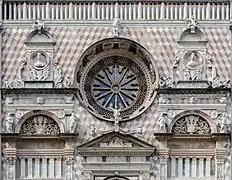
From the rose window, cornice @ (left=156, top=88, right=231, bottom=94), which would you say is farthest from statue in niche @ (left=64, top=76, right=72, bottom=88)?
cornice @ (left=156, top=88, right=231, bottom=94)

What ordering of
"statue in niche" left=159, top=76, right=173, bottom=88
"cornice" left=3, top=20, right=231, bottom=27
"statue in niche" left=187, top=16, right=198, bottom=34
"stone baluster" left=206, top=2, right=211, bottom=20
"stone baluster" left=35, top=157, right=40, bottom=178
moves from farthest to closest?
1. "stone baluster" left=206, top=2, right=211, bottom=20
2. "cornice" left=3, top=20, right=231, bottom=27
3. "statue in niche" left=187, top=16, right=198, bottom=34
4. "statue in niche" left=159, top=76, right=173, bottom=88
5. "stone baluster" left=35, top=157, right=40, bottom=178

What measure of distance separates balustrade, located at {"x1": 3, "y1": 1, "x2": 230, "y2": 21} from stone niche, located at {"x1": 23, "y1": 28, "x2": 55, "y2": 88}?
58 centimetres

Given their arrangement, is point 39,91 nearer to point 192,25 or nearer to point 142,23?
point 142,23

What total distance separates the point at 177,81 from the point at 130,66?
1471 mm

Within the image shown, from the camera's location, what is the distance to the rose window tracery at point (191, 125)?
118 feet

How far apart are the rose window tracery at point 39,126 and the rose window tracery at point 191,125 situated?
3.22 m

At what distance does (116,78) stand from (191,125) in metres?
2.47

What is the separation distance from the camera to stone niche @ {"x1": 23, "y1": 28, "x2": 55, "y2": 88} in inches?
1421

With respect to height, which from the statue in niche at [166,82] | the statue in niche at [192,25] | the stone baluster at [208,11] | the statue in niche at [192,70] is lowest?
the statue in niche at [166,82]

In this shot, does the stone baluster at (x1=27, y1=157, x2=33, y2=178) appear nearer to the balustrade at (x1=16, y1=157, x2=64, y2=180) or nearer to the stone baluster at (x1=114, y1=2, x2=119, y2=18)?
the balustrade at (x1=16, y1=157, x2=64, y2=180)

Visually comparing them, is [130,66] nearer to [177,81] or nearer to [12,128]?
[177,81]

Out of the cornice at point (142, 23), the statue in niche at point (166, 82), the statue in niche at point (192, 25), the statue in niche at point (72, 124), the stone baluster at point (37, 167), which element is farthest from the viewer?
the cornice at point (142, 23)

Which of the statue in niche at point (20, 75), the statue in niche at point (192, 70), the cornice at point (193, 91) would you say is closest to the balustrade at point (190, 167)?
the cornice at point (193, 91)

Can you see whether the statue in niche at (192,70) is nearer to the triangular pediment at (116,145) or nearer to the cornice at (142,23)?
the cornice at (142,23)
